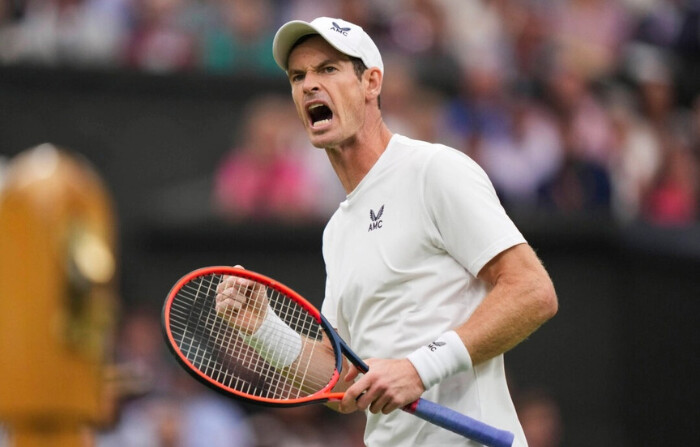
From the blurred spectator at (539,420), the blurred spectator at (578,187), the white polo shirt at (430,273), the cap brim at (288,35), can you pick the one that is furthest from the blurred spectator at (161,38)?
the white polo shirt at (430,273)

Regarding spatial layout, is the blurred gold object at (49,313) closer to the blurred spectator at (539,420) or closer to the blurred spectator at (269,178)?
the blurred spectator at (539,420)

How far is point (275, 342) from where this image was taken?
4.42m

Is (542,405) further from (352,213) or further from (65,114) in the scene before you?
(352,213)

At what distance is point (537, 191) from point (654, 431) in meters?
2.11

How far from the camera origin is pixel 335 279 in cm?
448

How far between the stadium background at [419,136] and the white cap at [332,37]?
4456mm

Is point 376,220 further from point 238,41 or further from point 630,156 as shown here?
point 630,156

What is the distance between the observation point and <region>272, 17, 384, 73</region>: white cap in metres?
4.39

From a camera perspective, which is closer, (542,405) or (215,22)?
(542,405)

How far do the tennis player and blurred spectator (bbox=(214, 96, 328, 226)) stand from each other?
4960mm

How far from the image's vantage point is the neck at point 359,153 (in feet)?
14.7

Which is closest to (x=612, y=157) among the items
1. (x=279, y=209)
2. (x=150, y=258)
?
(x=279, y=209)

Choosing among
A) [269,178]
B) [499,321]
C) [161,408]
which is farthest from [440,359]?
[269,178]

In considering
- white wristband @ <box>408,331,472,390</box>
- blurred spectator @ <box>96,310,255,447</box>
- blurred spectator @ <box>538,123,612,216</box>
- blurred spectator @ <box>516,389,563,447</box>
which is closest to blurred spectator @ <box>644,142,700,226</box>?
blurred spectator @ <box>538,123,612,216</box>
